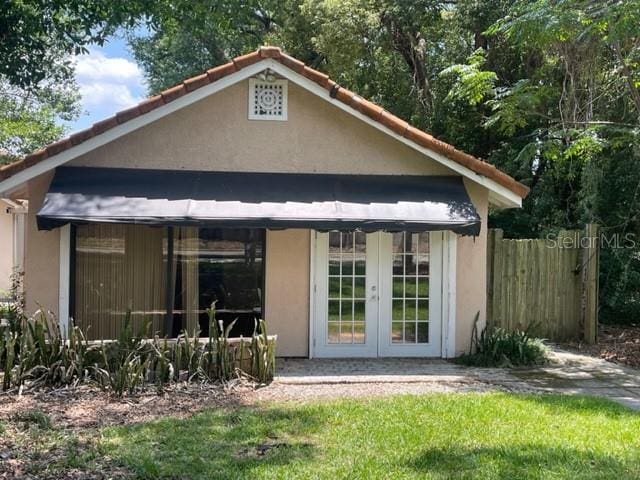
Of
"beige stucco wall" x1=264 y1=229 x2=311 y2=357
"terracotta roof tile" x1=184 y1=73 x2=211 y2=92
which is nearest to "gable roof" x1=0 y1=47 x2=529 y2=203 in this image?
"terracotta roof tile" x1=184 y1=73 x2=211 y2=92

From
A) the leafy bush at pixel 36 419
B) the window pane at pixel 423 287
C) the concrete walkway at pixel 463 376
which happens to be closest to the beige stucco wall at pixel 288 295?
the concrete walkway at pixel 463 376

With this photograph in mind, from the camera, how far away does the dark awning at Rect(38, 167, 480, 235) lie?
1059 cm

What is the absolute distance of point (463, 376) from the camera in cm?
1065

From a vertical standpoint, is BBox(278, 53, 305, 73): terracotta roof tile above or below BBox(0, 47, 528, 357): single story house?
above

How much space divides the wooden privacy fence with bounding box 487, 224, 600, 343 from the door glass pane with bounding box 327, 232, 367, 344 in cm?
334

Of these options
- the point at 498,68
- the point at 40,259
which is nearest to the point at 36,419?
the point at 40,259

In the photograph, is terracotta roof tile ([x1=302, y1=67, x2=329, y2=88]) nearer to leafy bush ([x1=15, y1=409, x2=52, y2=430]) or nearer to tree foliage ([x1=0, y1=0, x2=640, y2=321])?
tree foliage ([x1=0, y1=0, x2=640, y2=321])

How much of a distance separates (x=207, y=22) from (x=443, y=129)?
27.0ft

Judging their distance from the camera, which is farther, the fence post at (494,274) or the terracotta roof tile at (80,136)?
the fence post at (494,274)

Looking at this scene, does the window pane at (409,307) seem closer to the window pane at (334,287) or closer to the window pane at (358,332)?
the window pane at (358,332)

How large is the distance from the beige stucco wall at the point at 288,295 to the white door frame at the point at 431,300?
0.14 meters

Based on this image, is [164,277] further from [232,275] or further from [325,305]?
[325,305]

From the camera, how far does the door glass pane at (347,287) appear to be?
484 inches

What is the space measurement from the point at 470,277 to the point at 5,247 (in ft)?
61.2
